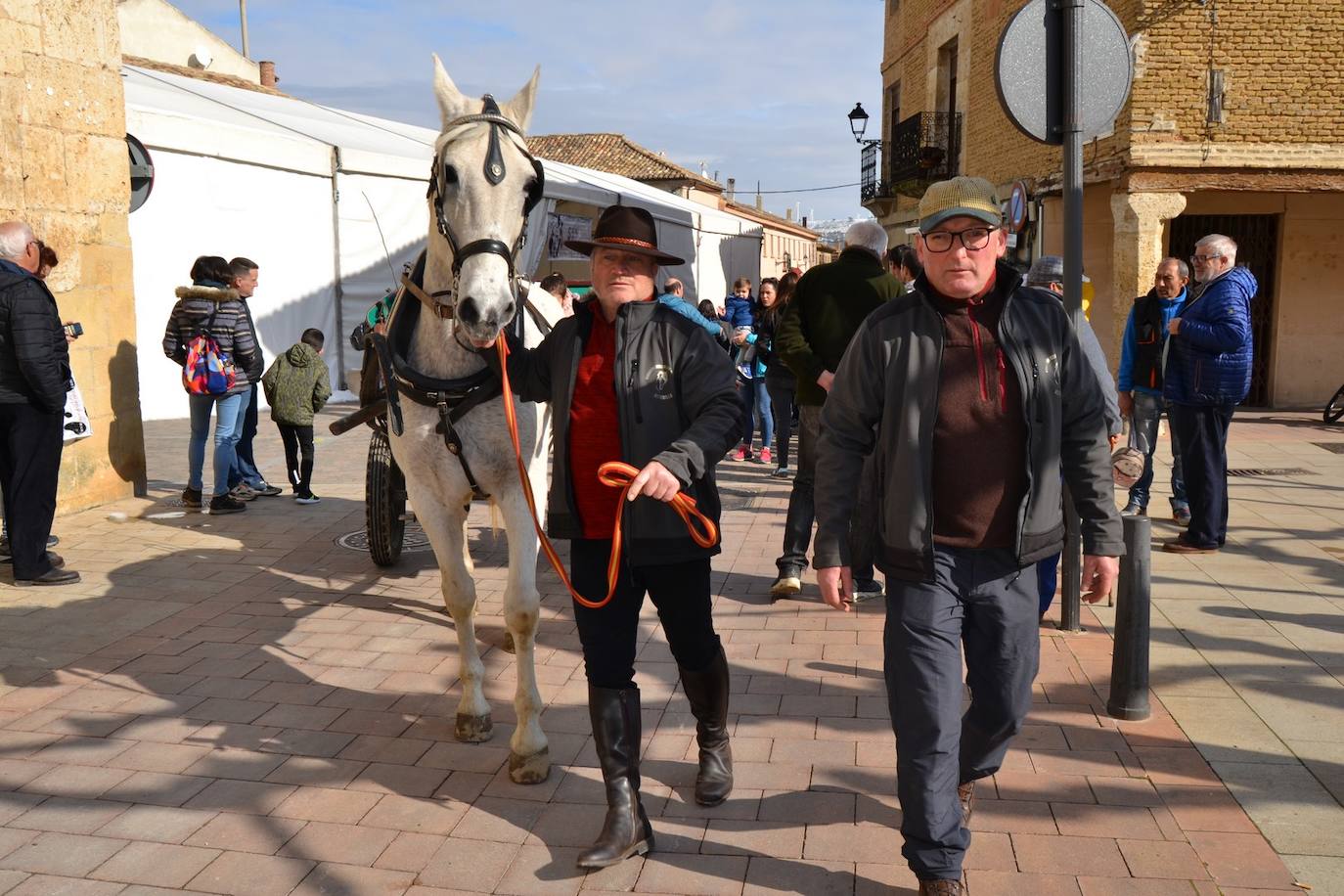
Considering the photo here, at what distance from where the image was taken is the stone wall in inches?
295

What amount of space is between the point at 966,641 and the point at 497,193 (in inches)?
78.7

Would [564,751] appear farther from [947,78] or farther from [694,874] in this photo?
[947,78]

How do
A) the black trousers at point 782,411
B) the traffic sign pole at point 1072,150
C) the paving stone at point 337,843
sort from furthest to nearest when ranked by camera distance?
the black trousers at point 782,411 < the traffic sign pole at point 1072,150 < the paving stone at point 337,843

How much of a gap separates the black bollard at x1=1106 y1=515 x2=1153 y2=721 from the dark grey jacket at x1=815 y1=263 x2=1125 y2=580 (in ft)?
4.45

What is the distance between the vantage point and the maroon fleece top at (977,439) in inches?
113

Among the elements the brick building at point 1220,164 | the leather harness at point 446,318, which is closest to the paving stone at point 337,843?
the leather harness at point 446,318

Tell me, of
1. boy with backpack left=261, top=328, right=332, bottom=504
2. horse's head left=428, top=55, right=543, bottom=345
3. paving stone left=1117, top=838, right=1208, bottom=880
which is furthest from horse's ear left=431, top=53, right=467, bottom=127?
boy with backpack left=261, top=328, right=332, bottom=504

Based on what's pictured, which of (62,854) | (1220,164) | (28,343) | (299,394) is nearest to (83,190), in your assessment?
(299,394)

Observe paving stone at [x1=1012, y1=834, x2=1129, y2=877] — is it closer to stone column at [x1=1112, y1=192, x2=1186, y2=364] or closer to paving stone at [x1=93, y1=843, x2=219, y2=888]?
paving stone at [x1=93, y1=843, x2=219, y2=888]

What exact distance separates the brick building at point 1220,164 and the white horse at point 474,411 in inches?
396

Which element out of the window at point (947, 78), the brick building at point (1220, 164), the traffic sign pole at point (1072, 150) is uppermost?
the window at point (947, 78)

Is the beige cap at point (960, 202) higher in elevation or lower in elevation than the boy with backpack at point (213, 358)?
higher

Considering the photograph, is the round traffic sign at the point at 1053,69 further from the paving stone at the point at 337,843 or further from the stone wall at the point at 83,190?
the stone wall at the point at 83,190

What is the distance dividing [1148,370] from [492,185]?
5.91 meters
